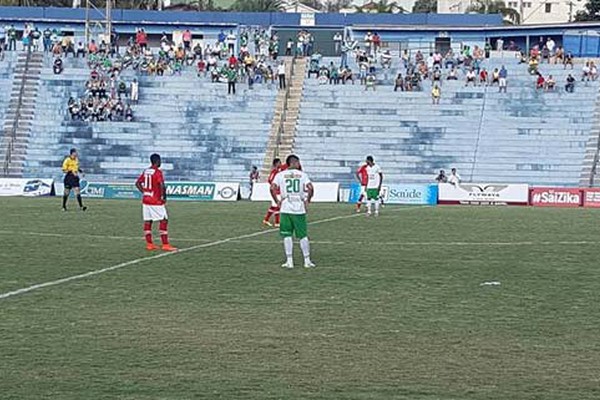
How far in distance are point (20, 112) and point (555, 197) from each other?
80.7ft

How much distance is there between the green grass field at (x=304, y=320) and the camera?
11633mm

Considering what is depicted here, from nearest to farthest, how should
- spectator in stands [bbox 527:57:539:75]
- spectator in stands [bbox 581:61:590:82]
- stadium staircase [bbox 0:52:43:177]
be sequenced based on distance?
stadium staircase [bbox 0:52:43:177]
spectator in stands [bbox 581:61:590:82]
spectator in stands [bbox 527:57:539:75]

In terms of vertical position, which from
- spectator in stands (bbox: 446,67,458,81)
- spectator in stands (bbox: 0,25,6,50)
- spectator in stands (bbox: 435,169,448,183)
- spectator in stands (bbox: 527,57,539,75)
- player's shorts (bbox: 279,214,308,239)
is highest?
spectator in stands (bbox: 0,25,6,50)

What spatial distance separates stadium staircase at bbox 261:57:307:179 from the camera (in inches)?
2219

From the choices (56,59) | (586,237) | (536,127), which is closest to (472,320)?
(586,237)

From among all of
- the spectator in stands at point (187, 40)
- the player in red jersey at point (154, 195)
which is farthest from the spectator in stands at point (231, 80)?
the player in red jersey at point (154, 195)

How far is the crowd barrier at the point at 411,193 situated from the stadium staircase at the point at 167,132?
4.65 meters

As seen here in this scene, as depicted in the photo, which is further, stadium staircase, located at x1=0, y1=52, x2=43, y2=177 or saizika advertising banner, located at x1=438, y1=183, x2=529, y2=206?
stadium staircase, located at x1=0, y1=52, x2=43, y2=177

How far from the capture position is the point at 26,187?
51.9 meters

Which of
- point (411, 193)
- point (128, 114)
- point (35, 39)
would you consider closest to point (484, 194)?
point (411, 193)

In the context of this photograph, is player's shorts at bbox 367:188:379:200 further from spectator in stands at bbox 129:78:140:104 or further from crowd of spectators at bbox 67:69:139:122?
spectator in stands at bbox 129:78:140:104

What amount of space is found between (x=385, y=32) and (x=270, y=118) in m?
15.0

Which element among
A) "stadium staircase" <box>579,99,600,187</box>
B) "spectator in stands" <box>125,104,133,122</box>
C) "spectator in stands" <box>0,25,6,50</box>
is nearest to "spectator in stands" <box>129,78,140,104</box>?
"spectator in stands" <box>125,104,133,122</box>

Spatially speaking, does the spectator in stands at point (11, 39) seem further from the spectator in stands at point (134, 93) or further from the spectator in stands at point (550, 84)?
the spectator in stands at point (550, 84)
